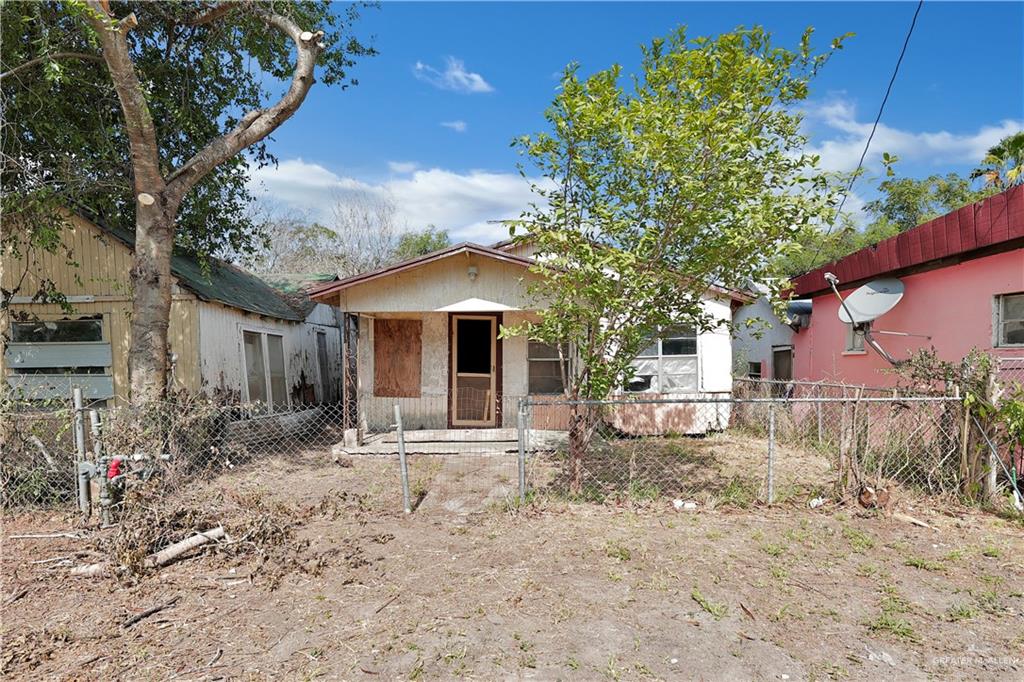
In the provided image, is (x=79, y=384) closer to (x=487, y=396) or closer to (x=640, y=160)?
(x=487, y=396)

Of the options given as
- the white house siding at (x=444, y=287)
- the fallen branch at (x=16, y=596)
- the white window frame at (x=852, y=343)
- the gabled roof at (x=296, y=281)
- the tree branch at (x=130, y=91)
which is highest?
the tree branch at (x=130, y=91)

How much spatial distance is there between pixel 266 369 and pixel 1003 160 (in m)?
19.2

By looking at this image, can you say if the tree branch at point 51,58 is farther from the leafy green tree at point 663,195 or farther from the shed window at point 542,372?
the shed window at point 542,372

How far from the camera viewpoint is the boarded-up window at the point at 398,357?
10258mm

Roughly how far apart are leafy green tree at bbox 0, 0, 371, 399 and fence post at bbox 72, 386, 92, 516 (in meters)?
2.04

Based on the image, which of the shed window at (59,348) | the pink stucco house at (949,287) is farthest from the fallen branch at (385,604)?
the shed window at (59,348)

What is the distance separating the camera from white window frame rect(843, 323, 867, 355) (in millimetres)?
9337

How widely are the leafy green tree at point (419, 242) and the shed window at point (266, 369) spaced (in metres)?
16.7

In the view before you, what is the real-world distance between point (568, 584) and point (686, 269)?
344cm

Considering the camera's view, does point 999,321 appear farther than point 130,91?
Yes

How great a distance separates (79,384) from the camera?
838 centimetres

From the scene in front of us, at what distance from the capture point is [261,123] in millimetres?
7512

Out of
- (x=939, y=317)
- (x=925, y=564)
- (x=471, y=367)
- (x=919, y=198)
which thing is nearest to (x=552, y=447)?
(x=471, y=367)

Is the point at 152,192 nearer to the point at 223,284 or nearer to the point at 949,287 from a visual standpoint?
the point at 223,284
